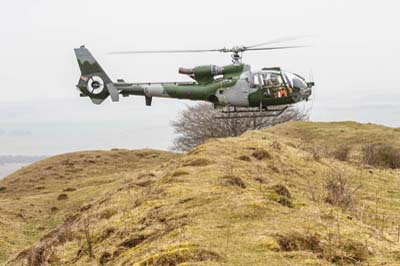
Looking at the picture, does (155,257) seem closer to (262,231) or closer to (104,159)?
(262,231)

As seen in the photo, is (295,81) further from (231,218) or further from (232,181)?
(231,218)

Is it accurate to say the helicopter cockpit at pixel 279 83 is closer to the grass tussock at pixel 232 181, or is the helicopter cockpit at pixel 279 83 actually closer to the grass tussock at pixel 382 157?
the grass tussock at pixel 382 157

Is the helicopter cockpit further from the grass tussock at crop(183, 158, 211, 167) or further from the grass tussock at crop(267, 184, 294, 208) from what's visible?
the grass tussock at crop(267, 184, 294, 208)

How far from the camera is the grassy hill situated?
35.5 ft

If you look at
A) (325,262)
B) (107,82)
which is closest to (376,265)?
(325,262)

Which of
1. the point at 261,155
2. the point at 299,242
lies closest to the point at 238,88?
the point at 261,155

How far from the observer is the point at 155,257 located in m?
10.6

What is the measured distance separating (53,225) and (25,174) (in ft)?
77.3

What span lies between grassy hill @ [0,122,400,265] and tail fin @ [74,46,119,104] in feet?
17.4

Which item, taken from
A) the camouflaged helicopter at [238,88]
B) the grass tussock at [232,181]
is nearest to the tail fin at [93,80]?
the camouflaged helicopter at [238,88]

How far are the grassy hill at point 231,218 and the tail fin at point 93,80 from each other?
530 centimetres

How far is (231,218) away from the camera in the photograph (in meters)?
13.0

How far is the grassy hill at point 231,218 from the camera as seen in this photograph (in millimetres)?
10828

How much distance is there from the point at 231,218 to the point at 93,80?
18893 millimetres
